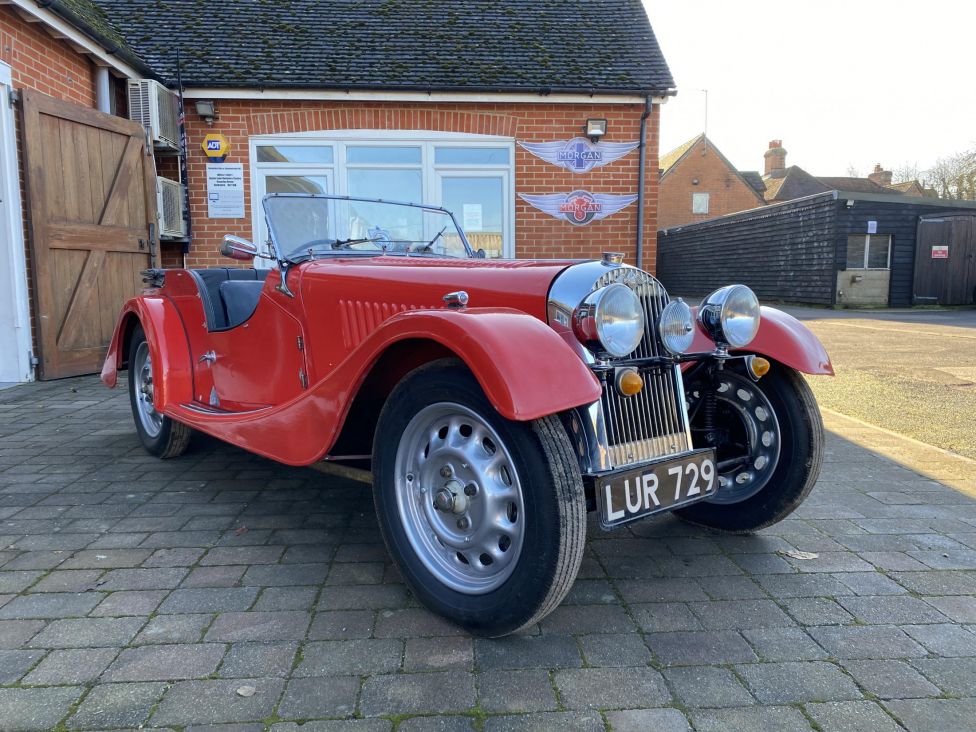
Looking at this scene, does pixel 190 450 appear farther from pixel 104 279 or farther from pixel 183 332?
pixel 104 279

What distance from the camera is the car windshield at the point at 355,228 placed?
139 inches

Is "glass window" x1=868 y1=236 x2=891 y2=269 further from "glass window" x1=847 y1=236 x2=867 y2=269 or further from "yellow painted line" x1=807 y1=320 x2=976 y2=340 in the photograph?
"yellow painted line" x1=807 y1=320 x2=976 y2=340

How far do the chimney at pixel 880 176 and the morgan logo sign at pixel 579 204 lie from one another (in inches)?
1561

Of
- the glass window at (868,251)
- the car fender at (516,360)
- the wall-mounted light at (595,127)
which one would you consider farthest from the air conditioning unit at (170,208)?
the glass window at (868,251)

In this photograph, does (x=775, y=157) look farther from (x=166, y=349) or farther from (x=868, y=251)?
(x=166, y=349)

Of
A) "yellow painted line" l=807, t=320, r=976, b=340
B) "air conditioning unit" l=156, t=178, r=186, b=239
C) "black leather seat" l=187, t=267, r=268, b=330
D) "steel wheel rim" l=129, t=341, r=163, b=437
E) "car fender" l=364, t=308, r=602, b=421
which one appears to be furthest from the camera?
"yellow painted line" l=807, t=320, r=976, b=340

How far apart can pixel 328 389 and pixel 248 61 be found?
311 inches

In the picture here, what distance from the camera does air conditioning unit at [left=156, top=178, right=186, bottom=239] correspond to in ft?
26.9

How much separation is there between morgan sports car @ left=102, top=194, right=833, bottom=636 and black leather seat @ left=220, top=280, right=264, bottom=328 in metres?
0.50

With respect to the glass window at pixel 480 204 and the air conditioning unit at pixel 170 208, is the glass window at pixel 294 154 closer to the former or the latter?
the air conditioning unit at pixel 170 208

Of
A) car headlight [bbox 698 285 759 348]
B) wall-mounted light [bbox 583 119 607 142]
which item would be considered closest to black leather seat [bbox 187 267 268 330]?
car headlight [bbox 698 285 759 348]

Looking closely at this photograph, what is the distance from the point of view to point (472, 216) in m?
9.31

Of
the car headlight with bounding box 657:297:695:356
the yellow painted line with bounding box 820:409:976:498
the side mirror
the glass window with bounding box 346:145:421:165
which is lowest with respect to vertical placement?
the yellow painted line with bounding box 820:409:976:498

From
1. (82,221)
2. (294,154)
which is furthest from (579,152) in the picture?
(82,221)
